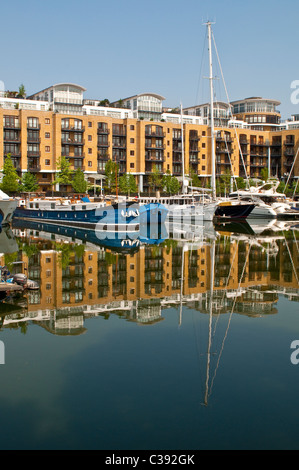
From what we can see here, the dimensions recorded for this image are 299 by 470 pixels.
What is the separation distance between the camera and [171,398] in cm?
832

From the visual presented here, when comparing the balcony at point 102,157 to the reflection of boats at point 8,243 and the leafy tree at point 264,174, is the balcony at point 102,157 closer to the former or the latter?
the leafy tree at point 264,174

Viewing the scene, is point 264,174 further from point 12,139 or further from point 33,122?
point 12,139

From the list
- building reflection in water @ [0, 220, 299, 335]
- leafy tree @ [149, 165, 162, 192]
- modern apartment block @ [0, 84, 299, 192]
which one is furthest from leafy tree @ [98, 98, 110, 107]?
building reflection in water @ [0, 220, 299, 335]

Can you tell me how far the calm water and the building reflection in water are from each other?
7 cm

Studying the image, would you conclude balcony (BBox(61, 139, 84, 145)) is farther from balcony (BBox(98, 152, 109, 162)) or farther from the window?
the window

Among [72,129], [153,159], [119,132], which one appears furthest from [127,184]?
[72,129]

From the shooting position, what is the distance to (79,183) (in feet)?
235

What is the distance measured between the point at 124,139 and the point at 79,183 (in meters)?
14.8

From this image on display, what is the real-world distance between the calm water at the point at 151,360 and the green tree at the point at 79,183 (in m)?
52.2

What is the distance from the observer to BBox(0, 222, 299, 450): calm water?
23.9 ft

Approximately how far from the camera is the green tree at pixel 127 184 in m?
76.8

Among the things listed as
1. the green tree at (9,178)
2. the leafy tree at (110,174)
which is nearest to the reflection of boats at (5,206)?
the green tree at (9,178)

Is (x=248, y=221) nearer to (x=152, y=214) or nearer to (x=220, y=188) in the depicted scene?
(x=152, y=214)

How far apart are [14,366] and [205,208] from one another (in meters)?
39.8
